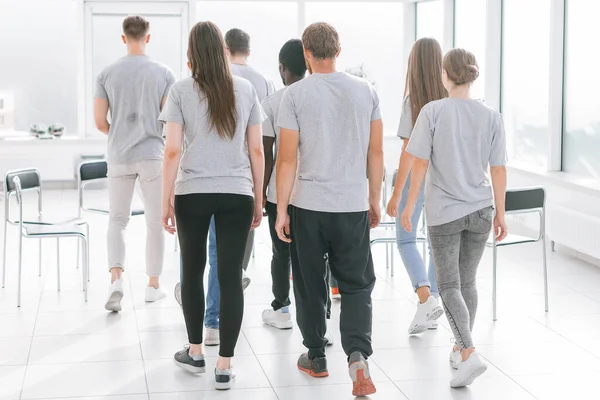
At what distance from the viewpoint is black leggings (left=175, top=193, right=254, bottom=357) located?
3.82m

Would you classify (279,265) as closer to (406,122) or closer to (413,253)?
(413,253)

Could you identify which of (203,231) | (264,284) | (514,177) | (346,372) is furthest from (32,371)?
(514,177)

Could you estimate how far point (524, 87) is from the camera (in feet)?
27.6

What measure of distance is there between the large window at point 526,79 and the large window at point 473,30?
0.42 meters

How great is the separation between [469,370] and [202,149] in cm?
142

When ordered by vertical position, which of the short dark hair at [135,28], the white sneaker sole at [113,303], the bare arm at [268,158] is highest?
the short dark hair at [135,28]

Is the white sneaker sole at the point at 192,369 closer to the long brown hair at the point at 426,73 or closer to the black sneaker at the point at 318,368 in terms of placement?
the black sneaker at the point at 318,368

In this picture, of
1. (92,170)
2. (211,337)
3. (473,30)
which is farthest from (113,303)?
(473,30)

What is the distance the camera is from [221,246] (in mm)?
3863

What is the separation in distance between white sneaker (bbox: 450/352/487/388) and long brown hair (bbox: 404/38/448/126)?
50.2 inches

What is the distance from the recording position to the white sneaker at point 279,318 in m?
4.91

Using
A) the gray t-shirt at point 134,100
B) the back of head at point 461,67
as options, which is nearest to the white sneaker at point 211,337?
the gray t-shirt at point 134,100

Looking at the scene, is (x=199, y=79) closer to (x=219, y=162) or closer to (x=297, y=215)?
(x=219, y=162)

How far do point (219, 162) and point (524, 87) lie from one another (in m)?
5.21
